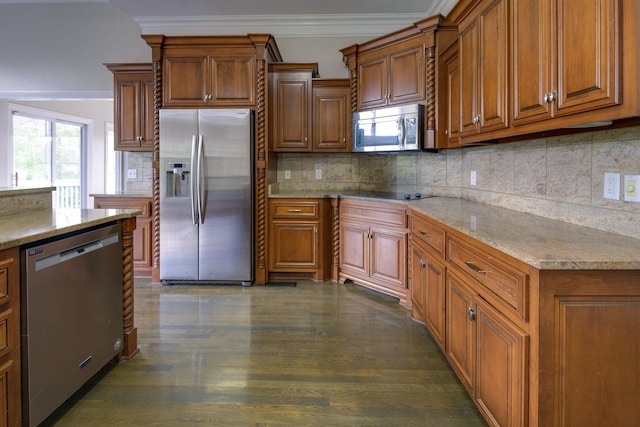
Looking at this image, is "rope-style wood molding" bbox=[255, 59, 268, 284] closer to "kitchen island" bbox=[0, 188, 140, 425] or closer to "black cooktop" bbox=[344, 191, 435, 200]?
"black cooktop" bbox=[344, 191, 435, 200]

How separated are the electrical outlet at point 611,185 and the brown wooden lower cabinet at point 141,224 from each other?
12.7ft

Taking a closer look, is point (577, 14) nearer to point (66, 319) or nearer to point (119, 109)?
point (66, 319)

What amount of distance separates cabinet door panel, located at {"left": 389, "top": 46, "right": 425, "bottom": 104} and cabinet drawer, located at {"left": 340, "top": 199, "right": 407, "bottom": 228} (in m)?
1.00

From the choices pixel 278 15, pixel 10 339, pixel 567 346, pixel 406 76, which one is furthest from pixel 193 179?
pixel 567 346

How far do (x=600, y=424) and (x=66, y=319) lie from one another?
2.06m

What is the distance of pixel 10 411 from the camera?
1.47 meters

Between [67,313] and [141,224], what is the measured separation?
2.53m

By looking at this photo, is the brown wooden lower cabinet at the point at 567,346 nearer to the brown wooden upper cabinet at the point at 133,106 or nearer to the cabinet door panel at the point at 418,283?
the cabinet door panel at the point at 418,283

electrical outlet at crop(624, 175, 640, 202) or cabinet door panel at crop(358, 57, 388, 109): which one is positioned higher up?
cabinet door panel at crop(358, 57, 388, 109)

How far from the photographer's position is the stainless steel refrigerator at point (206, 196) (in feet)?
12.8

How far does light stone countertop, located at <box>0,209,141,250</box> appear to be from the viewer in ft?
4.90

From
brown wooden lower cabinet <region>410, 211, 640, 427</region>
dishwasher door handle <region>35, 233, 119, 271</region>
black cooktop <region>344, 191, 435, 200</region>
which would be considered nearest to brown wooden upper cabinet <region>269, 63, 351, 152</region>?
black cooktop <region>344, 191, 435, 200</region>

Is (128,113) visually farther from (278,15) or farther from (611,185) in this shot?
(611,185)

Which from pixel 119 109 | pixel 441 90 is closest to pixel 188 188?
pixel 119 109
